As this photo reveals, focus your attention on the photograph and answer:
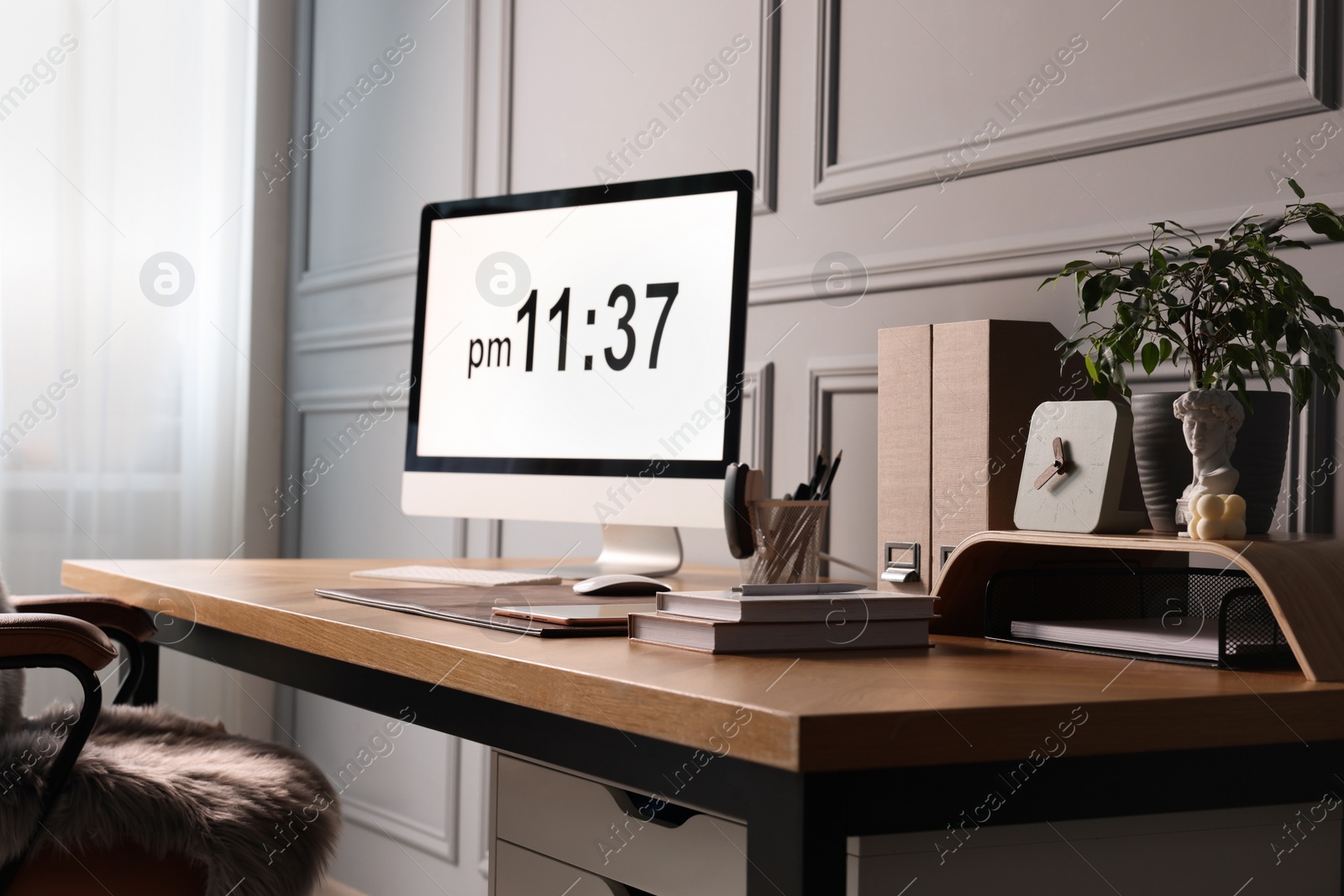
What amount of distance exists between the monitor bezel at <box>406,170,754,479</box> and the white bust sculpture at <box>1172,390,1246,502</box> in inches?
21.8

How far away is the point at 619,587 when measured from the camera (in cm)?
134

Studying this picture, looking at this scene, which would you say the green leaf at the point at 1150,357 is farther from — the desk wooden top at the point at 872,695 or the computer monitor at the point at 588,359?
the computer monitor at the point at 588,359

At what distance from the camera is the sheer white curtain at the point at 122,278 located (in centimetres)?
274

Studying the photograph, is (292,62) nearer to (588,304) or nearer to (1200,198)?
(588,304)

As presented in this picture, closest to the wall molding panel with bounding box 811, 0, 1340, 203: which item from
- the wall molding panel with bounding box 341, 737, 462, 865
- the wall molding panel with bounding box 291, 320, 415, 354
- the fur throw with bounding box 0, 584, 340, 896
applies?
the fur throw with bounding box 0, 584, 340, 896

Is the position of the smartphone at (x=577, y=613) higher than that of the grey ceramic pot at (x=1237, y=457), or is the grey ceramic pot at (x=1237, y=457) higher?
the grey ceramic pot at (x=1237, y=457)

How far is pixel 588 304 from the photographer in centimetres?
168

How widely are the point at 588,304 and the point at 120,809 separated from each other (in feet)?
2.73

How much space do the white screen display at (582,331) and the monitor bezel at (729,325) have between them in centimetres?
1

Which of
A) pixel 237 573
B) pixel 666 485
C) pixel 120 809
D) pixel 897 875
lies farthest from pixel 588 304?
pixel 897 875

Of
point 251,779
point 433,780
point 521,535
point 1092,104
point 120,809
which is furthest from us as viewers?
point 433,780

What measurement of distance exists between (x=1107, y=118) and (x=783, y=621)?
83 centimetres

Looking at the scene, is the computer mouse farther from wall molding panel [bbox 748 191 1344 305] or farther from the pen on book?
wall molding panel [bbox 748 191 1344 305]

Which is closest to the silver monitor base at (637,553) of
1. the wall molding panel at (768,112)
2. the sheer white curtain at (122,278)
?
the wall molding panel at (768,112)
